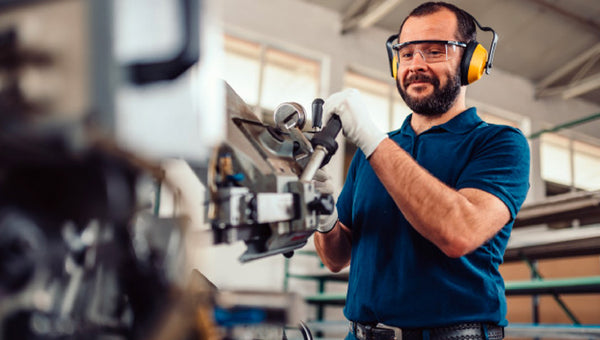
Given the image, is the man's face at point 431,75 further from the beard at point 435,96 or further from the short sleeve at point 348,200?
the short sleeve at point 348,200

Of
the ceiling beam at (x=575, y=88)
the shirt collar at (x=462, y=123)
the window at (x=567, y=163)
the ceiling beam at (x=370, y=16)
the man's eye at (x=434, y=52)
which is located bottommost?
the shirt collar at (x=462, y=123)

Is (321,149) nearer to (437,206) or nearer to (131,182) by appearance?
(437,206)

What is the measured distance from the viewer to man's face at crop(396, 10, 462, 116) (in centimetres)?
133

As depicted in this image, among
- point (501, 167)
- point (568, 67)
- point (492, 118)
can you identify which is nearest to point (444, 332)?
point (501, 167)

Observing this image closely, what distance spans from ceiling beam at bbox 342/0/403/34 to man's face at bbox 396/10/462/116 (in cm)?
410

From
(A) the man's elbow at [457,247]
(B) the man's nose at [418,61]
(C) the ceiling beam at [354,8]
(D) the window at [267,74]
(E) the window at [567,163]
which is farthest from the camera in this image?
(E) the window at [567,163]

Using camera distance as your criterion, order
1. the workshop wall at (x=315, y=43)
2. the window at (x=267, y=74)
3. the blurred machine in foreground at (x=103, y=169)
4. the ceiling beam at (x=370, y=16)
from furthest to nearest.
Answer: the ceiling beam at (x=370, y=16), the window at (x=267, y=74), the workshop wall at (x=315, y=43), the blurred machine in foreground at (x=103, y=169)

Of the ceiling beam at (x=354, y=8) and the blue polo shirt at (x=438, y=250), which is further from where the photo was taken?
the ceiling beam at (x=354, y=8)

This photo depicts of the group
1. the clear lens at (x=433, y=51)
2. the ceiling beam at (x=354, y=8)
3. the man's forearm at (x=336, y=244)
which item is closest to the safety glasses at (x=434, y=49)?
the clear lens at (x=433, y=51)

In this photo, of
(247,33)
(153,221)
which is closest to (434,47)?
(153,221)

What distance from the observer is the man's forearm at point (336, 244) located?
1.39 m

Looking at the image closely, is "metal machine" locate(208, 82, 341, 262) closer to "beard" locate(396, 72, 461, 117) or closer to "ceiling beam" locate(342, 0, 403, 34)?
"beard" locate(396, 72, 461, 117)

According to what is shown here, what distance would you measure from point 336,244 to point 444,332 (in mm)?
403

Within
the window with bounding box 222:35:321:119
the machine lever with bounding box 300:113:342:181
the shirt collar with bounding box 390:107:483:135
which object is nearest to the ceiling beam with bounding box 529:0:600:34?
the window with bounding box 222:35:321:119
